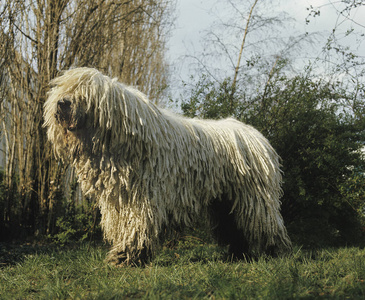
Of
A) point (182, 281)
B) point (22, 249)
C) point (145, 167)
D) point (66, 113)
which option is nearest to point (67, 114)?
point (66, 113)

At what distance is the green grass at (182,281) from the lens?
267 centimetres

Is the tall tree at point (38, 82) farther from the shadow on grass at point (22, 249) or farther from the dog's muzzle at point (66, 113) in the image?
the dog's muzzle at point (66, 113)

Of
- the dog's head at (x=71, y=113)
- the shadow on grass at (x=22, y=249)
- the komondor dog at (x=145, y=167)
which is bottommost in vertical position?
the shadow on grass at (x=22, y=249)

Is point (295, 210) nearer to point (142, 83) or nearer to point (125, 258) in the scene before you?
point (125, 258)

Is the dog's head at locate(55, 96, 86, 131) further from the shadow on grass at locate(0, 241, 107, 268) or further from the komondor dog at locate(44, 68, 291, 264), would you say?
the shadow on grass at locate(0, 241, 107, 268)

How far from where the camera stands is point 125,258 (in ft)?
12.6

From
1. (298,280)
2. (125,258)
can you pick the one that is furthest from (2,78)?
(298,280)

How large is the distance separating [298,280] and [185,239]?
3643 millimetres

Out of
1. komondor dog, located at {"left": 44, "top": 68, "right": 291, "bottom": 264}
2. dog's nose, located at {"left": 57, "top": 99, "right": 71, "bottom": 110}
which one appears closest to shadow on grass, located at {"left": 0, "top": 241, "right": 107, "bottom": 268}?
komondor dog, located at {"left": 44, "top": 68, "right": 291, "bottom": 264}

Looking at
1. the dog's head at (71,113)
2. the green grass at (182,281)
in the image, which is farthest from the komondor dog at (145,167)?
the green grass at (182,281)

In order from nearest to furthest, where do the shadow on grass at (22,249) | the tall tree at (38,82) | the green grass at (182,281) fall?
the green grass at (182,281) < the shadow on grass at (22,249) < the tall tree at (38,82)

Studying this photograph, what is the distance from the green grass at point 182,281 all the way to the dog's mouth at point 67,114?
4.21 ft

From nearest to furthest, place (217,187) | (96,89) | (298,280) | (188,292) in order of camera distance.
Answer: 1. (188,292)
2. (298,280)
3. (96,89)
4. (217,187)

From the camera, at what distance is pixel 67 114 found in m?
3.62
